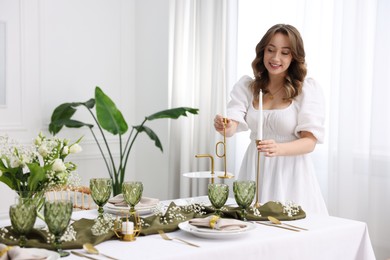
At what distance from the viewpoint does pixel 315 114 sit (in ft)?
10.1

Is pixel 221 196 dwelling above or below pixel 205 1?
below

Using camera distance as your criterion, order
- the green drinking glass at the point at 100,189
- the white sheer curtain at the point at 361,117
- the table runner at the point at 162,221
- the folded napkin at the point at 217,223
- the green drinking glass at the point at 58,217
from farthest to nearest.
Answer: the white sheer curtain at the point at 361,117 < the green drinking glass at the point at 100,189 < the folded napkin at the point at 217,223 < the table runner at the point at 162,221 < the green drinking glass at the point at 58,217

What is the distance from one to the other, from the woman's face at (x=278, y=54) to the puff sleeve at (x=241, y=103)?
21 centimetres

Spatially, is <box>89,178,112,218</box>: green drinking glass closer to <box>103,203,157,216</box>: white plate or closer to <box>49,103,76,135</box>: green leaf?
<box>103,203,157,216</box>: white plate

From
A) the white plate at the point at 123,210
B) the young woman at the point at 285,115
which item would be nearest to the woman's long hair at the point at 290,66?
the young woman at the point at 285,115

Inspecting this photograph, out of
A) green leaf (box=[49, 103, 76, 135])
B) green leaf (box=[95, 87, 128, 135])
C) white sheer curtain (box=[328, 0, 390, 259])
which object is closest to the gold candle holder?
white sheer curtain (box=[328, 0, 390, 259])

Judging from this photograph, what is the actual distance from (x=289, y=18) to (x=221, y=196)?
2.27 m

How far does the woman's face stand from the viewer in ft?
10.3

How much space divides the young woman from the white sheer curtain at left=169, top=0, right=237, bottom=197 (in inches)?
60.0

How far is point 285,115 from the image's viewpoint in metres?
3.15

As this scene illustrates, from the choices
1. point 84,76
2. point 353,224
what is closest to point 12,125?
point 84,76

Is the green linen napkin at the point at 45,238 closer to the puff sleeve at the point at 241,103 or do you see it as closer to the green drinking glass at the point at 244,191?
the green drinking glass at the point at 244,191

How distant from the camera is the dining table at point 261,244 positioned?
1.96 metres

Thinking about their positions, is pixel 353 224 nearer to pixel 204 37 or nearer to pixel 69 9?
pixel 204 37
